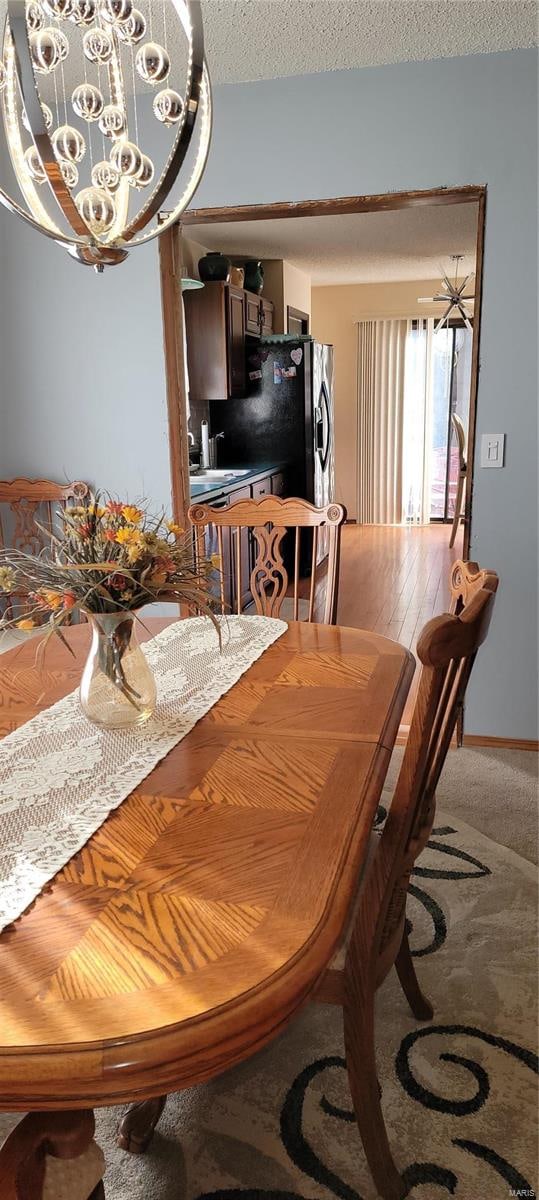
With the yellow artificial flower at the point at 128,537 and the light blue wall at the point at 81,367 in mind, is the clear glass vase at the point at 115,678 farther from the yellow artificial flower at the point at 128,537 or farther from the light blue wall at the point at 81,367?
the light blue wall at the point at 81,367

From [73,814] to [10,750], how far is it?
268 mm

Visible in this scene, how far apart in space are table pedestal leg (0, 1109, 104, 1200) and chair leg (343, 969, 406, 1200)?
0.56 metres

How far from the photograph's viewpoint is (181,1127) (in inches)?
61.5

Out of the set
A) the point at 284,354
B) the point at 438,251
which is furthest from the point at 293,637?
the point at 438,251

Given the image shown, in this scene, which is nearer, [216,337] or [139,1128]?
[139,1128]

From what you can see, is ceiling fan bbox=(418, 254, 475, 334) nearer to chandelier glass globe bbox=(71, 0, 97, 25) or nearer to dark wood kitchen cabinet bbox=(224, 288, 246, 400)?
dark wood kitchen cabinet bbox=(224, 288, 246, 400)

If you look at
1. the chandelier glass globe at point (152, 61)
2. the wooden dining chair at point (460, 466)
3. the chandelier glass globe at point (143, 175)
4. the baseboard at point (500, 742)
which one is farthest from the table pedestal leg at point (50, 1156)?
the wooden dining chair at point (460, 466)

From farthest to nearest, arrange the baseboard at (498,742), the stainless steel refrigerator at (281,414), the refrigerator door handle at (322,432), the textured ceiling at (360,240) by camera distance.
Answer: the refrigerator door handle at (322,432)
the stainless steel refrigerator at (281,414)
the textured ceiling at (360,240)
the baseboard at (498,742)

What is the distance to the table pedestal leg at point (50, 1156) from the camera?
0.78 metres

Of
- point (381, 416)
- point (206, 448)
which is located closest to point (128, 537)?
point (206, 448)

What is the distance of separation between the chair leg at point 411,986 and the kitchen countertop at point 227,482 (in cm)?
286

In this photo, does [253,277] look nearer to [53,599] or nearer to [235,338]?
[235,338]

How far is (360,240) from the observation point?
6219 millimetres

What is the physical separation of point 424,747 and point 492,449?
80.9 inches
